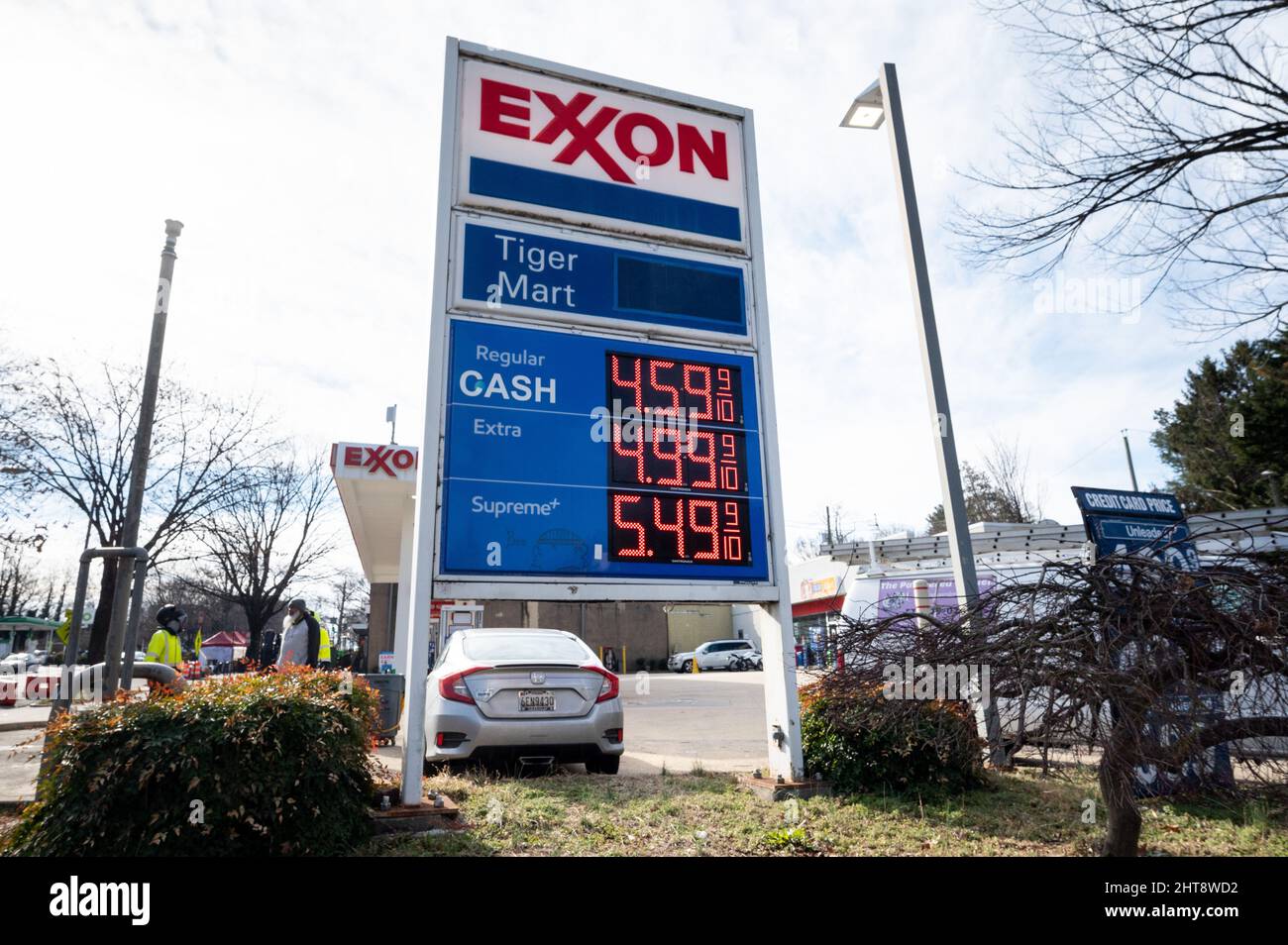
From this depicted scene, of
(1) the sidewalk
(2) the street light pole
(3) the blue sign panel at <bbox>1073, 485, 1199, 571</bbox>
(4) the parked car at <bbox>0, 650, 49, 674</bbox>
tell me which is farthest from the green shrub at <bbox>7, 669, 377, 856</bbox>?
(4) the parked car at <bbox>0, 650, 49, 674</bbox>

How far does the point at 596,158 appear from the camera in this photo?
7.23m

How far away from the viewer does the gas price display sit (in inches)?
236

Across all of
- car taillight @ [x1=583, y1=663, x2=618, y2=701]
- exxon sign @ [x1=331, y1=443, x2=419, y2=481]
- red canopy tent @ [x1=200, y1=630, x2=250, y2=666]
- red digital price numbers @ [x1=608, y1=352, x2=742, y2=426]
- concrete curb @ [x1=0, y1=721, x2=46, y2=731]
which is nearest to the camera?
red digital price numbers @ [x1=608, y1=352, x2=742, y2=426]

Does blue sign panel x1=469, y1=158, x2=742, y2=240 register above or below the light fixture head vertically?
below

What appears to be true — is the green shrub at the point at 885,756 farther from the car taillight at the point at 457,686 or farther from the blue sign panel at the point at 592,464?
the car taillight at the point at 457,686

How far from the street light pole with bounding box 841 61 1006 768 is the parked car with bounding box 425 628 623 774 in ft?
12.6

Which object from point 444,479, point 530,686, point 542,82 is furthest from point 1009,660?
point 542,82

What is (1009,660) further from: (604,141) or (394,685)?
(394,685)

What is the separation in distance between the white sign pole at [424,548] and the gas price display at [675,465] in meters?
1.37

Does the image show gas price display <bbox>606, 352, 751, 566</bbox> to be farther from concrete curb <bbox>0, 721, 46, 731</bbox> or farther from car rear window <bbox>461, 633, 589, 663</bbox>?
concrete curb <bbox>0, 721, 46, 731</bbox>

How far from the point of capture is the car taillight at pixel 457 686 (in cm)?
667

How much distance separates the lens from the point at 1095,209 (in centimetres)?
830

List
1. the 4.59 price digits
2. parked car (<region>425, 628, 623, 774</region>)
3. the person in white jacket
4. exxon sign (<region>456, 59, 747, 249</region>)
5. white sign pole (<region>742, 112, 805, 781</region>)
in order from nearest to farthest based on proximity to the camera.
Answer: the 4.59 price digits < white sign pole (<region>742, 112, 805, 781</region>) < parked car (<region>425, 628, 623, 774</region>) < exxon sign (<region>456, 59, 747, 249</region>) < the person in white jacket

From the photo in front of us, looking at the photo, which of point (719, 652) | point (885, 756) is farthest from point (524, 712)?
point (719, 652)
